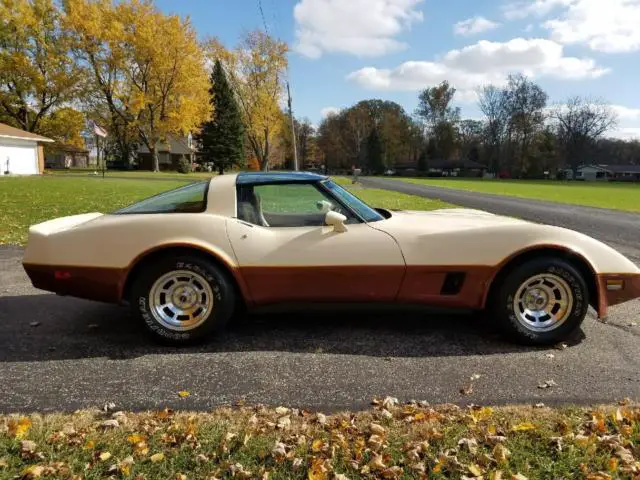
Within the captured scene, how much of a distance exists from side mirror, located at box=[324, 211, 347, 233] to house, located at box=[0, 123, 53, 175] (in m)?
36.8

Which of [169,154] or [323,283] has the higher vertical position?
[169,154]

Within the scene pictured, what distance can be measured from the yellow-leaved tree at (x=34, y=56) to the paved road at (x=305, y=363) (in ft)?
144

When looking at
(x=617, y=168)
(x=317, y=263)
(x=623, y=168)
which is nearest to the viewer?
(x=317, y=263)

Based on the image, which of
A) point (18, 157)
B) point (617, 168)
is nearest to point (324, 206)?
point (18, 157)

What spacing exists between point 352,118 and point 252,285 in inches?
3843

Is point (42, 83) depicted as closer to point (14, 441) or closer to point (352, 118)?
point (14, 441)

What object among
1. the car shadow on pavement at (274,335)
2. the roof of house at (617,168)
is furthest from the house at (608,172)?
the car shadow on pavement at (274,335)

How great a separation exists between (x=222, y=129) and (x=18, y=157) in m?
22.0

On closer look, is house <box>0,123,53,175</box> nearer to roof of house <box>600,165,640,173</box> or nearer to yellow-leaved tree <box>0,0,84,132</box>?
yellow-leaved tree <box>0,0,84,132</box>

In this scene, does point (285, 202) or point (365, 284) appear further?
point (285, 202)

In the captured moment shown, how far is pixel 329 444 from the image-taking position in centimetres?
218

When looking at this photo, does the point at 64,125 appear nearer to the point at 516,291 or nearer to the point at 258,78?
the point at 258,78

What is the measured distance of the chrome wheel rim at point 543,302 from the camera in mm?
3393

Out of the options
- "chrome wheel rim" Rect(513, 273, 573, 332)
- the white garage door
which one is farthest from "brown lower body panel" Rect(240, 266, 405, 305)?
the white garage door
